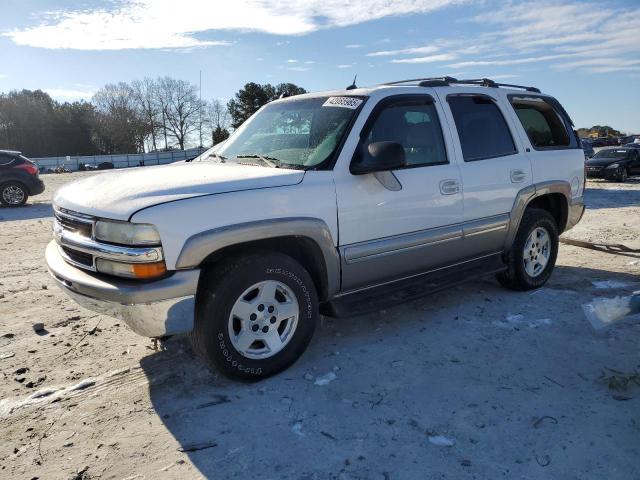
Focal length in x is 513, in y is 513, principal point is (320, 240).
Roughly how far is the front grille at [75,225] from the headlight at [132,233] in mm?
248

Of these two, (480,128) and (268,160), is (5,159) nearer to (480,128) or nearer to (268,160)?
(268,160)

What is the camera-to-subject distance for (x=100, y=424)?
3.03 metres

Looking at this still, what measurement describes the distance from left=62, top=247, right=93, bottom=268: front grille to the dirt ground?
34.1 inches

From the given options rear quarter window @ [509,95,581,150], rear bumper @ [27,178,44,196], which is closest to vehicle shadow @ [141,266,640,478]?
rear quarter window @ [509,95,581,150]

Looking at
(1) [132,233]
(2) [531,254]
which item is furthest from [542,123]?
(1) [132,233]

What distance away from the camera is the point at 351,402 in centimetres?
318

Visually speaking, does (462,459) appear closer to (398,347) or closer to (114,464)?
(398,347)

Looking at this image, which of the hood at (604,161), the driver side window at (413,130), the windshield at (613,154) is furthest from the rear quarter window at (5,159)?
Answer: the windshield at (613,154)

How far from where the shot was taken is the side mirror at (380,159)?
3.54m

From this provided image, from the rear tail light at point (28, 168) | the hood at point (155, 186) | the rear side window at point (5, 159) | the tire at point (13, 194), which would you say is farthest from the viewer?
the rear tail light at point (28, 168)

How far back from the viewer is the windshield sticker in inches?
155

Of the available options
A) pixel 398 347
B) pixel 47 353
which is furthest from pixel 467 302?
pixel 47 353

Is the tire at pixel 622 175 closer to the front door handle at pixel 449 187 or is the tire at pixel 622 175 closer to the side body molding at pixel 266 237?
the front door handle at pixel 449 187

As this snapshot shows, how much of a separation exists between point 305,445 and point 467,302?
9.00ft
